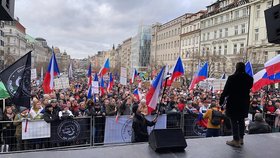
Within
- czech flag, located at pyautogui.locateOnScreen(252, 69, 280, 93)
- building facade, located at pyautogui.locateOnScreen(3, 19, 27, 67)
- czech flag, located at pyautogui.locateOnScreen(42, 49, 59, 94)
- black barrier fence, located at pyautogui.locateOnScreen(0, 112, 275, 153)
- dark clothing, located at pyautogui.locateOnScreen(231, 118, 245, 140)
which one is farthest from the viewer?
building facade, located at pyautogui.locateOnScreen(3, 19, 27, 67)

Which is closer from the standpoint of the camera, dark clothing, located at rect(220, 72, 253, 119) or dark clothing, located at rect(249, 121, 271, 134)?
dark clothing, located at rect(220, 72, 253, 119)

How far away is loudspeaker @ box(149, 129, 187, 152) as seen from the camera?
4.73 metres

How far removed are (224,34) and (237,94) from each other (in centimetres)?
5216

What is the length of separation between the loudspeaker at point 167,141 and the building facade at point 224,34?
3837cm

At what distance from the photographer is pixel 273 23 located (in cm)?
475

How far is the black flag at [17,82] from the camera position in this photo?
802 cm

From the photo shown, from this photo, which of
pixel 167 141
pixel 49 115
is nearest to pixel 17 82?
pixel 49 115

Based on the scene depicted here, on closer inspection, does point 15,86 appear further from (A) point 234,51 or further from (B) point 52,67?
(A) point 234,51

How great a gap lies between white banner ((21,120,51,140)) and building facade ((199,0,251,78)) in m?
37.0

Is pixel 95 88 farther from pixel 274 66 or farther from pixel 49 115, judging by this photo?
pixel 274 66

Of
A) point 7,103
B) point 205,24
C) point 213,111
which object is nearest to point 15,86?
point 7,103

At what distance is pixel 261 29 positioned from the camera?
142ft

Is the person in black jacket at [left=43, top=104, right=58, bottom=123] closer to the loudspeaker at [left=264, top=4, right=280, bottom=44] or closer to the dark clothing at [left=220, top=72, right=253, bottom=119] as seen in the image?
the dark clothing at [left=220, top=72, right=253, bottom=119]

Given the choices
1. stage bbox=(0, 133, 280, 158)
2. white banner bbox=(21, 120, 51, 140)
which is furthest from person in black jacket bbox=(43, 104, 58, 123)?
stage bbox=(0, 133, 280, 158)
